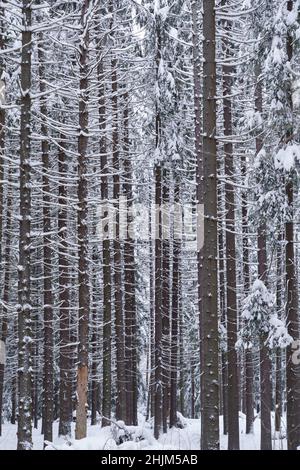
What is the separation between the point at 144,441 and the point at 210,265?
3583mm

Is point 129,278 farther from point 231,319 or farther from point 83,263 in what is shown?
point 83,263

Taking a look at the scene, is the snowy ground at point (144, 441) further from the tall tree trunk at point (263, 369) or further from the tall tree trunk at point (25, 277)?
the tall tree trunk at point (25, 277)

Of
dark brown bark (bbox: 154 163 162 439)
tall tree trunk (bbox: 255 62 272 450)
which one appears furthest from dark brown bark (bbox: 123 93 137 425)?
tall tree trunk (bbox: 255 62 272 450)

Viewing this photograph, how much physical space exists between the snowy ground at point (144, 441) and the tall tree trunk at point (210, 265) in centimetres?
68

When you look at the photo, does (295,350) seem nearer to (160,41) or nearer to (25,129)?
(25,129)

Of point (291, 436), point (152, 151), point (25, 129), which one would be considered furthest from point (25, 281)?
point (152, 151)

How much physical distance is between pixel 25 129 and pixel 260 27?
24.6ft

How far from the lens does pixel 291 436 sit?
431 inches

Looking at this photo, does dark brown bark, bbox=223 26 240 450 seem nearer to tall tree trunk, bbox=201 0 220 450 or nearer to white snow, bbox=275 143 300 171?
white snow, bbox=275 143 300 171

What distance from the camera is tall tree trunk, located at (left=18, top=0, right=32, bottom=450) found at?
910 cm

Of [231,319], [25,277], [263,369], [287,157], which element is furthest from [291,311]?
[25,277]

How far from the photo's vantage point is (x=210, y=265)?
8.03 meters

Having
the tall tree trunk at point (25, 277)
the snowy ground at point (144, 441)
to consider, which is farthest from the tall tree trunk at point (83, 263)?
the tall tree trunk at point (25, 277)

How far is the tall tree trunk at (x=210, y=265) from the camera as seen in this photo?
7.64 meters
